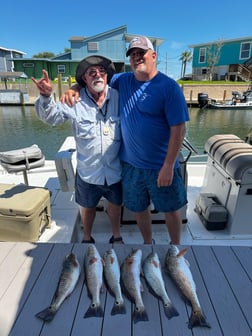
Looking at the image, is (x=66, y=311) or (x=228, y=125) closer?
(x=66, y=311)

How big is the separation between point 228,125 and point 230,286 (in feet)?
48.1

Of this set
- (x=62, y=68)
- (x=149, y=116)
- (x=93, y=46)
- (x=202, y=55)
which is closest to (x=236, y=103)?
(x=202, y=55)

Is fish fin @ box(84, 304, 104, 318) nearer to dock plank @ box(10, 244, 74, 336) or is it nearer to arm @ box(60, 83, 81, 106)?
dock plank @ box(10, 244, 74, 336)

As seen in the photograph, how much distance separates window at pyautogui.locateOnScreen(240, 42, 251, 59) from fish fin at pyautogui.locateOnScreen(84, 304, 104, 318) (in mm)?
29429

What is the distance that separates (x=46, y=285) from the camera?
1362 mm

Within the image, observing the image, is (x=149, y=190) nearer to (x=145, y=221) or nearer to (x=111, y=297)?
(x=145, y=221)

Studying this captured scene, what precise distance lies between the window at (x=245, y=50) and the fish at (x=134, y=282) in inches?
1145

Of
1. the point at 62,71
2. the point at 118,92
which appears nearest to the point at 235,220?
the point at 118,92

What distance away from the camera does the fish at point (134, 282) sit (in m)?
1.19

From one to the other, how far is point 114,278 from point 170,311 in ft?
1.05

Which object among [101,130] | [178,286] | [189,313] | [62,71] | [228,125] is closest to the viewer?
[189,313]

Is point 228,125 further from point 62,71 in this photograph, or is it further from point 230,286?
point 62,71

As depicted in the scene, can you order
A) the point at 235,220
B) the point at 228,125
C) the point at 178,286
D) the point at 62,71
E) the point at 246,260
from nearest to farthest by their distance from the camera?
the point at 178,286, the point at 246,260, the point at 235,220, the point at 228,125, the point at 62,71

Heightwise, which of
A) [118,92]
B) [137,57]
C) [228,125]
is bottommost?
[228,125]
